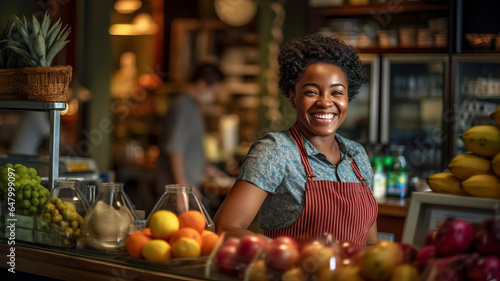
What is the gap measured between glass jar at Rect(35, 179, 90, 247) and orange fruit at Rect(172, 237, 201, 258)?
39 centimetres

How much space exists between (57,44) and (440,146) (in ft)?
12.5

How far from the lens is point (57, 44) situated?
2262 mm

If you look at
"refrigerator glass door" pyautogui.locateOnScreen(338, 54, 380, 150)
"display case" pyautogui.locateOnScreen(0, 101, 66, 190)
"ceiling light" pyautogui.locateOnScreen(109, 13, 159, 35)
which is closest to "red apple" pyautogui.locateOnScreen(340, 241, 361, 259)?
"display case" pyautogui.locateOnScreen(0, 101, 66, 190)

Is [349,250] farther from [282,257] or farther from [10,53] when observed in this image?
[10,53]

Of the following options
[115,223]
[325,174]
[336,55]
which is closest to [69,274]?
[115,223]

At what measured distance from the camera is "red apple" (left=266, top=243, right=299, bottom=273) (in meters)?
1.34

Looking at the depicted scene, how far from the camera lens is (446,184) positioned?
5.09 ft

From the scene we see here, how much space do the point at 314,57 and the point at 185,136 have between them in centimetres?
308

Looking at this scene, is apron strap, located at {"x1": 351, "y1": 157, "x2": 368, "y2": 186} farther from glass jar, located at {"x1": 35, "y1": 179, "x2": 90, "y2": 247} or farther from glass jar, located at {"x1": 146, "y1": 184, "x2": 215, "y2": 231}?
glass jar, located at {"x1": 35, "y1": 179, "x2": 90, "y2": 247}

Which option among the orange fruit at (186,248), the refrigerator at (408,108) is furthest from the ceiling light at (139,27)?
the orange fruit at (186,248)

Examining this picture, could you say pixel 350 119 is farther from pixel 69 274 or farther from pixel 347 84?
pixel 69 274

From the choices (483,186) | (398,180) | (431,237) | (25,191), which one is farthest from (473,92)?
(25,191)

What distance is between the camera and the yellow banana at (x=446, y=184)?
153 cm

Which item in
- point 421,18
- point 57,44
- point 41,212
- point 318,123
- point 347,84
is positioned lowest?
point 41,212
